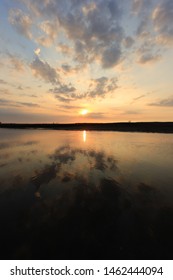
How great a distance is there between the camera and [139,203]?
6430 mm

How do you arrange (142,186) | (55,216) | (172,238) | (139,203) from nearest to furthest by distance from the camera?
(172,238), (55,216), (139,203), (142,186)

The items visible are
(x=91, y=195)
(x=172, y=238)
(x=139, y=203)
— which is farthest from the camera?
(x=91, y=195)

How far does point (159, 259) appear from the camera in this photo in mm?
3883

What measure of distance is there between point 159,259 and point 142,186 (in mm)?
4383

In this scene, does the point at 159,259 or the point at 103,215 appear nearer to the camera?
the point at 159,259
